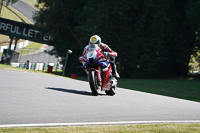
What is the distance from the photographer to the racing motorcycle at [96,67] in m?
8.58

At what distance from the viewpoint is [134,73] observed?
34.1 meters

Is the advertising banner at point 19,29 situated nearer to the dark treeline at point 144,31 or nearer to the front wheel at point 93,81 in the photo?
the dark treeline at point 144,31

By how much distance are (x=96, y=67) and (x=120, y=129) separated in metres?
4.10

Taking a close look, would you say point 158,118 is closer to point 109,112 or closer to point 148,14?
point 109,112

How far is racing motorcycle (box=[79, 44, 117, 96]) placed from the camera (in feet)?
28.1

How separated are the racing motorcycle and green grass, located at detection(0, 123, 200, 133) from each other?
10.6 ft

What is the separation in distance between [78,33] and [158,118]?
31.4 m

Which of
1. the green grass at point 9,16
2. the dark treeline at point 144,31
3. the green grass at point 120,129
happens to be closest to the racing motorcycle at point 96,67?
the green grass at point 120,129

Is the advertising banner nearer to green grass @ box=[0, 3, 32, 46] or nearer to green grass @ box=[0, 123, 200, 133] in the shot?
green grass @ box=[0, 3, 32, 46]

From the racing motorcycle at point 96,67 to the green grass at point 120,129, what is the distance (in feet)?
10.6

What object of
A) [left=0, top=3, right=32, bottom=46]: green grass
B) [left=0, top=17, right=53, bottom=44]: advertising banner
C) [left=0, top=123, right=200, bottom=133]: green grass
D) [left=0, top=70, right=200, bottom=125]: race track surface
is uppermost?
[left=0, top=3, right=32, bottom=46]: green grass

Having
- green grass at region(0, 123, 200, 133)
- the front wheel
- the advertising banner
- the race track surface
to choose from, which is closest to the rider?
the front wheel

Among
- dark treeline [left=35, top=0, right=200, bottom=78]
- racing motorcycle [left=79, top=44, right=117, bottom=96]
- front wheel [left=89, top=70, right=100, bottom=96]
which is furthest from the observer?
dark treeline [left=35, top=0, right=200, bottom=78]

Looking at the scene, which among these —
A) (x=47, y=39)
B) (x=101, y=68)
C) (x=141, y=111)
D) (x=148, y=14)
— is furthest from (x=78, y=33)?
(x=141, y=111)
